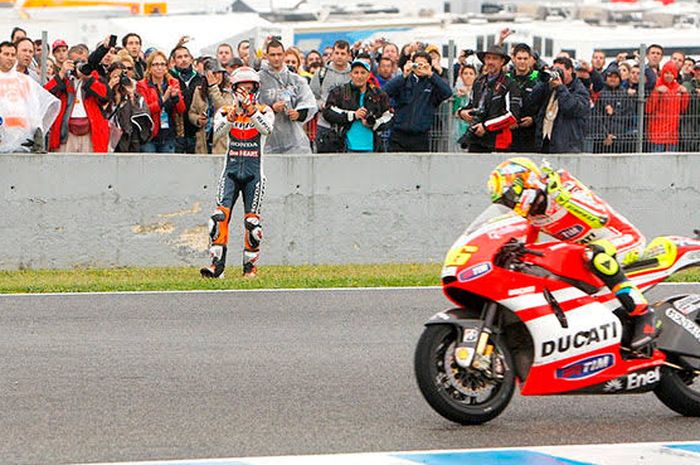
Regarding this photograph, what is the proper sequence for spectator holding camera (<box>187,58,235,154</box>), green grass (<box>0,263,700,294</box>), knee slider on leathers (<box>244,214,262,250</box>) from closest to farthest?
green grass (<box>0,263,700,294</box>), knee slider on leathers (<box>244,214,262,250</box>), spectator holding camera (<box>187,58,235,154</box>)

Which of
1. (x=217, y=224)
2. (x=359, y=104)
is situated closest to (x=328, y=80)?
(x=359, y=104)

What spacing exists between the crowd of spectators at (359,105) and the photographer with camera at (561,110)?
12 millimetres

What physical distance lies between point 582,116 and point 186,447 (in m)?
9.42

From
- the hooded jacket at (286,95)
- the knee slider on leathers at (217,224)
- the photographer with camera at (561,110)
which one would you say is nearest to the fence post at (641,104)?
the photographer with camera at (561,110)

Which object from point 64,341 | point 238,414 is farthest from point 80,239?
point 238,414

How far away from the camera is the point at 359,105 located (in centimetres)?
1564

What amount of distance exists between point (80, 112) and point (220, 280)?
262 cm

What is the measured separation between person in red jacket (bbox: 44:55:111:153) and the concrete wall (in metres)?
0.50

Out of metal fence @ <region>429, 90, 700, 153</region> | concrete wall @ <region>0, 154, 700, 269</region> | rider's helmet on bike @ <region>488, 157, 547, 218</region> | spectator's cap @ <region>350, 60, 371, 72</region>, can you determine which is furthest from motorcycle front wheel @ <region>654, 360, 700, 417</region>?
metal fence @ <region>429, 90, 700, 153</region>

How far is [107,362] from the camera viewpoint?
32.1 feet

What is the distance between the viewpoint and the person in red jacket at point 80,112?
15.3m

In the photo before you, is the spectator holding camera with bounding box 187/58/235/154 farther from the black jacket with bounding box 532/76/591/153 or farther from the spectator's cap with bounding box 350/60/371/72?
the black jacket with bounding box 532/76/591/153

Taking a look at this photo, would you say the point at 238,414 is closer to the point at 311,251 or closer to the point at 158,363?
the point at 158,363

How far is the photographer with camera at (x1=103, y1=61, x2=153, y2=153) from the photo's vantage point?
15.5m
